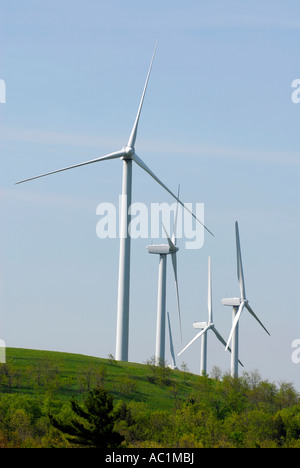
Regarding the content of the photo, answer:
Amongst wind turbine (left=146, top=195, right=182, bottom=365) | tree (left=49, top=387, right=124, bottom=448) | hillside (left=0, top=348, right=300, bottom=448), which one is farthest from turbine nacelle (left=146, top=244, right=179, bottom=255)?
tree (left=49, top=387, right=124, bottom=448)

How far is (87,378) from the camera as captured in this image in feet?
467

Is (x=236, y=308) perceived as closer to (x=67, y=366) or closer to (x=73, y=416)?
(x=67, y=366)

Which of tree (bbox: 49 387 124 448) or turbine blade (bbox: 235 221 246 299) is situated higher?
turbine blade (bbox: 235 221 246 299)

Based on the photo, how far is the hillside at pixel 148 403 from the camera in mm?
111062

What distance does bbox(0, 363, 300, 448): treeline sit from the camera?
106 m

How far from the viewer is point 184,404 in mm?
133875

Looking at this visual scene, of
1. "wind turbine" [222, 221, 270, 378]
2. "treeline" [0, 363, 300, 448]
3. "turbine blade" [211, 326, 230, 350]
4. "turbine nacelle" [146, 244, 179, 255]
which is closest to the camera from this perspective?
"treeline" [0, 363, 300, 448]

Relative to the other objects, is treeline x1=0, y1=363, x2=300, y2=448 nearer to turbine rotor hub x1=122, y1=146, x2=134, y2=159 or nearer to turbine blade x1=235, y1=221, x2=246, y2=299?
turbine blade x1=235, y1=221, x2=246, y2=299

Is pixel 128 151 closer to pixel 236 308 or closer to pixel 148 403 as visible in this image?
pixel 148 403

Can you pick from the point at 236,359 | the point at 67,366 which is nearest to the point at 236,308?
the point at 236,359

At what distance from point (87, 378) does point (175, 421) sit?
25.7 meters

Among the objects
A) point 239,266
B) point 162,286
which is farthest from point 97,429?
point 162,286

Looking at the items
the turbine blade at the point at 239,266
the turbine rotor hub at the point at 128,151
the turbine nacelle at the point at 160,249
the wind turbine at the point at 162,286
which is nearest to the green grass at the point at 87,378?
the wind turbine at the point at 162,286
